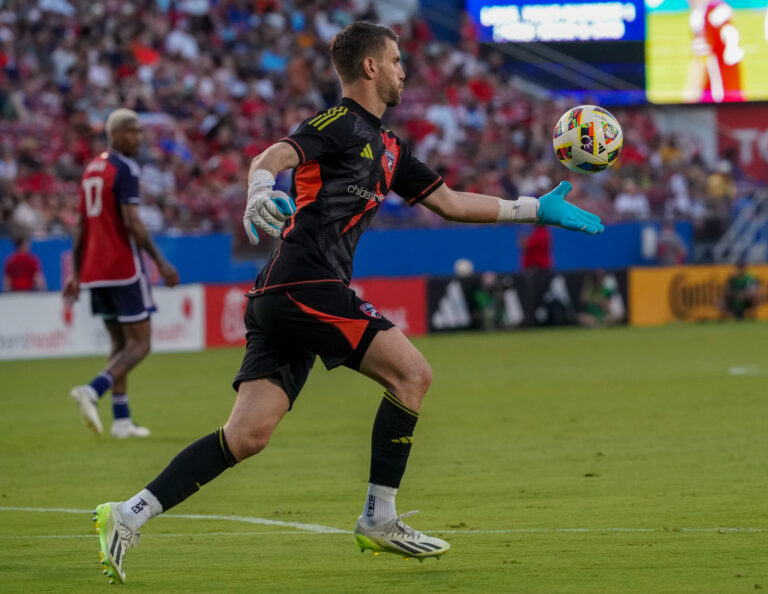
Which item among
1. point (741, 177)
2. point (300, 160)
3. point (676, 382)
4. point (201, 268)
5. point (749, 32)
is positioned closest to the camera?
point (300, 160)

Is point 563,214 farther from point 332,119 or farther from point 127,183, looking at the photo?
point 127,183

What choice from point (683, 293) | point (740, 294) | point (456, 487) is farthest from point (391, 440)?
point (740, 294)

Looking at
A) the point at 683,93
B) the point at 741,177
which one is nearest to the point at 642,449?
the point at 683,93

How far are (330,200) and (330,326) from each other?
0.57 meters

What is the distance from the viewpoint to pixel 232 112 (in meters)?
26.6

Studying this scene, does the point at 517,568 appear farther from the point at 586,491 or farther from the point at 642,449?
the point at 642,449

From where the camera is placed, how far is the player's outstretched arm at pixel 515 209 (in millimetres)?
6680

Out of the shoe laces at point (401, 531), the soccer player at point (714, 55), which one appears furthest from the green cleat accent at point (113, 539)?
the soccer player at point (714, 55)

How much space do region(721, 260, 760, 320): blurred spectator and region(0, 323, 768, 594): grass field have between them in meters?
10.5

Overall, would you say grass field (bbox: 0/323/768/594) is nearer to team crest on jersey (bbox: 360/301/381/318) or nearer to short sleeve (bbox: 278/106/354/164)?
team crest on jersey (bbox: 360/301/381/318)

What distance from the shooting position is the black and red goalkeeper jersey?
6102 mm

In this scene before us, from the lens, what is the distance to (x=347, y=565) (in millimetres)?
6348

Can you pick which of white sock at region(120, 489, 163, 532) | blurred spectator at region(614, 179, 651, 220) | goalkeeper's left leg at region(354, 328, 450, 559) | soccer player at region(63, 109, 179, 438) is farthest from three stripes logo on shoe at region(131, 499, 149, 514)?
blurred spectator at region(614, 179, 651, 220)

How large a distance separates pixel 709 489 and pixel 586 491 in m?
0.73
